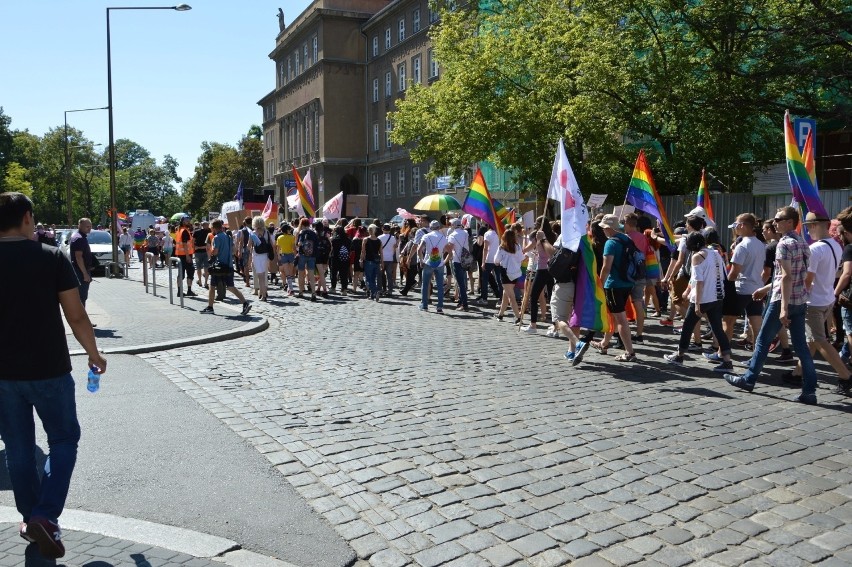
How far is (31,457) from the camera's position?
411 cm

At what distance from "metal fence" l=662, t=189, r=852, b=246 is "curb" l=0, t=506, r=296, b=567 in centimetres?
1895

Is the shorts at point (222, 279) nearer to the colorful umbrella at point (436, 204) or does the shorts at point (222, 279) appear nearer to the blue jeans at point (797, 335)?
the colorful umbrella at point (436, 204)

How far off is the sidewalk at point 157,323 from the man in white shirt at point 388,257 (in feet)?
11.0

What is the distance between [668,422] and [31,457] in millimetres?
4976

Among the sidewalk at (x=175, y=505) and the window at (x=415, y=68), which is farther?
the window at (x=415, y=68)

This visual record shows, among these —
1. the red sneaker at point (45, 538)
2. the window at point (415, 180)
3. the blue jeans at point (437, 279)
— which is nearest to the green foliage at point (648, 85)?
the blue jeans at point (437, 279)

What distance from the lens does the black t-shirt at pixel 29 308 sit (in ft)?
13.0

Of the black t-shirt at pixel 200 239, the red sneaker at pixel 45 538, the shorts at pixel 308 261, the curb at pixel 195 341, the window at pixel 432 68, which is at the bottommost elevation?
the curb at pixel 195 341

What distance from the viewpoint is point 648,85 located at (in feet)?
69.7

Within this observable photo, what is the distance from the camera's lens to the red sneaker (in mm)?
3805

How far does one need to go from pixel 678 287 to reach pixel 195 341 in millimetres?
7407

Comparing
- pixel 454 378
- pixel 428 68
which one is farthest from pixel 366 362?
pixel 428 68

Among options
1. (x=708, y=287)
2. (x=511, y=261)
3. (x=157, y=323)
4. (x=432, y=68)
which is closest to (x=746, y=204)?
(x=511, y=261)

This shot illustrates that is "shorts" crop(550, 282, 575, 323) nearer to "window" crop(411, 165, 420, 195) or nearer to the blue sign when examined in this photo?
the blue sign
